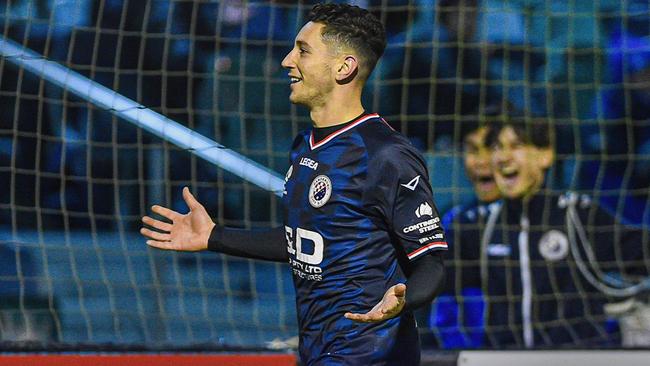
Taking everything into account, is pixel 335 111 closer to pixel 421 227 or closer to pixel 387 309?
pixel 421 227

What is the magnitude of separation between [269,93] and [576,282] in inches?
68.4

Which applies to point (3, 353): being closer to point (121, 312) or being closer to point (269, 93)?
point (121, 312)

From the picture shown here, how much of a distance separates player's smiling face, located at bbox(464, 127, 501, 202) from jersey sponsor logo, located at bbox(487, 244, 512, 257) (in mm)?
220

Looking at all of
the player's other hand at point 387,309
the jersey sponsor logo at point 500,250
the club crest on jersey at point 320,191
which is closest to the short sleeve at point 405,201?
the club crest on jersey at point 320,191

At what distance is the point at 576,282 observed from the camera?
5.95 meters

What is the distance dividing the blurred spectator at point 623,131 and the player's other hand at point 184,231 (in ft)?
9.57

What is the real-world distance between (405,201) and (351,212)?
0.49ft

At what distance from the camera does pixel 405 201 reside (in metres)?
3.20

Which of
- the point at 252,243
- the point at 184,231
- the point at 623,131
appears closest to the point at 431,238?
the point at 252,243

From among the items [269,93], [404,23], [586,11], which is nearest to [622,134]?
[586,11]

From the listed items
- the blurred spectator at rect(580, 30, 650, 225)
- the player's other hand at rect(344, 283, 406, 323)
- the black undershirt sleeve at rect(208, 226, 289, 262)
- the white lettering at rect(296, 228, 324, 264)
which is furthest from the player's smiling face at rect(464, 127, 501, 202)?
the player's other hand at rect(344, 283, 406, 323)

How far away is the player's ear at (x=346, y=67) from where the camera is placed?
3.36 meters

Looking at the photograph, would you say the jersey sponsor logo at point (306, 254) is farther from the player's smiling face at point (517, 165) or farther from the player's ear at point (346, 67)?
the player's smiling face at point (517, 165)

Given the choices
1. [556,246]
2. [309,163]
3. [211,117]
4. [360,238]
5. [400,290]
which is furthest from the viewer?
[211,117]
